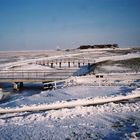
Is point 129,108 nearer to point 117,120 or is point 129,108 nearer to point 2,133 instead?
point 117,120

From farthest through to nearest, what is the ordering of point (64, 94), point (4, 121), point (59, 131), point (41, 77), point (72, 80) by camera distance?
point (41, 77) → point (72, 80) → point (64, 94) → point (4, 121) → point (59, 131)

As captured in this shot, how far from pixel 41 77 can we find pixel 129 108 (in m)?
21.6

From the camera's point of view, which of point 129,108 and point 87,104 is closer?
point 129,108

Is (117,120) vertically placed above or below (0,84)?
above

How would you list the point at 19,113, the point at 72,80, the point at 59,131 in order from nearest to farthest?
the point at 59,131 < the point at 19,113 < the point at 72,80

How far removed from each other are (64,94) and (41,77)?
44.8ft

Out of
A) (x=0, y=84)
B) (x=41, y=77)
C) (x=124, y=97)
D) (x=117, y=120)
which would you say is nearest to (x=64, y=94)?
(x=124, y=97)

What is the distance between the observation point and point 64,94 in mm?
20641

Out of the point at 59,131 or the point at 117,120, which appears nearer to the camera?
the point at 59,131

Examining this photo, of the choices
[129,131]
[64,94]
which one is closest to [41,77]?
[64,94]

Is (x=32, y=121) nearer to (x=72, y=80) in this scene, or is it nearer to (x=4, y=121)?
(x=4, y=121)

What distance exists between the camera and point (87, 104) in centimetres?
1473

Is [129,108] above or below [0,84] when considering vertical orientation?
above

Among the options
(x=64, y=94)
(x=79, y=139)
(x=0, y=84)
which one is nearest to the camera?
(x=79, y=139)
